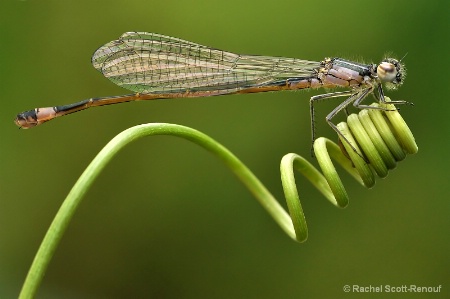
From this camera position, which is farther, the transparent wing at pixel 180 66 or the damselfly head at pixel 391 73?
the transparent wing at pixel 180 66

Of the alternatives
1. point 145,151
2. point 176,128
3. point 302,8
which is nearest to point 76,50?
point 145,151

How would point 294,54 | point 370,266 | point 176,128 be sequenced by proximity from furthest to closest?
point 294,54 < point 370,266 < point 176,128

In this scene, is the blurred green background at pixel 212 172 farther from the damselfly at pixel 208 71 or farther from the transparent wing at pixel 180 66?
the transparent wing at pixel 180 66

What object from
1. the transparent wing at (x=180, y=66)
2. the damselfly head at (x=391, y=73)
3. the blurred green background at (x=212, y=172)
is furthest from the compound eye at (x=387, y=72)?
the blurred green background at (x=212, y=172)

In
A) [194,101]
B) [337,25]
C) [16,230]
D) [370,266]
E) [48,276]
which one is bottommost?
[370,266]

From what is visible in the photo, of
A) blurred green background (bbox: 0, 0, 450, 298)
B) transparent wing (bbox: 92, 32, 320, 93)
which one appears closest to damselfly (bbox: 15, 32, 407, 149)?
transparent wing (bbox: 92, 32, 320, 93)

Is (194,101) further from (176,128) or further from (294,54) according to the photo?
(176,128)

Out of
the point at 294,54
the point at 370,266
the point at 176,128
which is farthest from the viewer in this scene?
the point at 294,54

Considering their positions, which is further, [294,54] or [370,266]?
[294,54]
